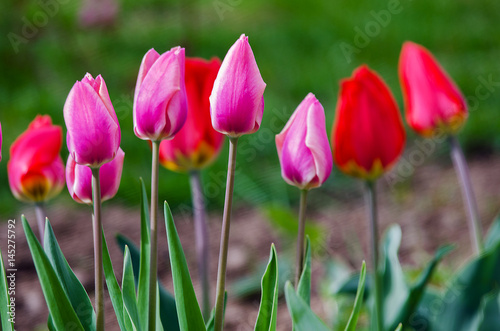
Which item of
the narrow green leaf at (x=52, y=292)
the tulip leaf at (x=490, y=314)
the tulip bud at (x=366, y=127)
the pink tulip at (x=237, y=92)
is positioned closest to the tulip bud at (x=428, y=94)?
the tulip bud at (x=366, y=127)

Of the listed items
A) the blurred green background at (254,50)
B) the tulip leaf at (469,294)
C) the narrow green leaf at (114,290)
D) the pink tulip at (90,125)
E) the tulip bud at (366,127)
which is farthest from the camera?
the blurred green background at (254,50)

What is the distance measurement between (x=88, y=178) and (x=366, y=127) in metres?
0.41

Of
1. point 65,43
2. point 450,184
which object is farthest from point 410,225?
point 65,43

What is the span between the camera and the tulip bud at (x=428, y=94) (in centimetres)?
115

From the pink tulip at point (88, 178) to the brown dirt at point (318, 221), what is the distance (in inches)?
34.9

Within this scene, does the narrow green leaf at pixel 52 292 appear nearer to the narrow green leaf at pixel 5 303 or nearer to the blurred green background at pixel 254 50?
the narrow green leaf at pixel 5 303

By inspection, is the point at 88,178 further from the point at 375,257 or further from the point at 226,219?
the point at 375,257

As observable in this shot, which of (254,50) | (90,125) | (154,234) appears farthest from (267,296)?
(254,50)

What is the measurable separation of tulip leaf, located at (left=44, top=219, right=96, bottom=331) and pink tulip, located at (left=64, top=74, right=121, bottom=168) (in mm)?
147

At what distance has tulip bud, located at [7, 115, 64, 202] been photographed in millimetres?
854

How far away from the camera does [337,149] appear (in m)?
1.01

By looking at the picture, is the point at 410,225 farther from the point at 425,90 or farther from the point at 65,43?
the point at 65,43

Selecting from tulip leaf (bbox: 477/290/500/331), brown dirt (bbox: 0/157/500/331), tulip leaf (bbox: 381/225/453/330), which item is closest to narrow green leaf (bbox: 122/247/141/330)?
tulip leaf (bbox: 381/225/453/330)

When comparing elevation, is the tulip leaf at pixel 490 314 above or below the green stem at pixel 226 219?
below
